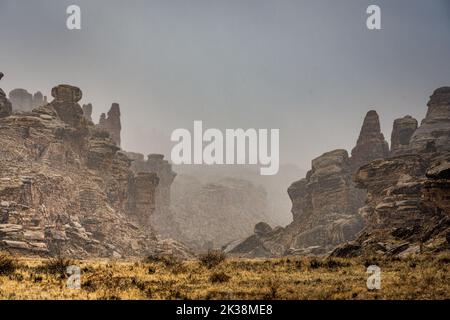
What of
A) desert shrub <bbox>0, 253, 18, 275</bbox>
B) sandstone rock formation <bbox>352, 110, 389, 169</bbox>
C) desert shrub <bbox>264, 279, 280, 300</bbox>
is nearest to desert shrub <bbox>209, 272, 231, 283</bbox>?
desert shrub <bbox>264, 279, 280, 300</bbox>

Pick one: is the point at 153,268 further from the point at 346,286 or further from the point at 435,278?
the point at 435,278

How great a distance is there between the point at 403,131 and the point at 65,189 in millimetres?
89197

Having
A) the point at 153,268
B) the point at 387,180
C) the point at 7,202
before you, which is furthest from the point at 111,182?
the point at 153,268

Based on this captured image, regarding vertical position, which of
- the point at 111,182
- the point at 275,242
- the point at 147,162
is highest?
the point at 147,162

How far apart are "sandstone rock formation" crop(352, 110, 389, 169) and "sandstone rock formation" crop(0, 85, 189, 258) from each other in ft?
196

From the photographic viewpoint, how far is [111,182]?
10844cm

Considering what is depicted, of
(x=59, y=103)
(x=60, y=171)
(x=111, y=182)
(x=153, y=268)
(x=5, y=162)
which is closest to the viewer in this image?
(x=153, y=268)

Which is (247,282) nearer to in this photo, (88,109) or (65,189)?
(65,189)

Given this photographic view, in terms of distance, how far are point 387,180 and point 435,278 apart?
68.6m

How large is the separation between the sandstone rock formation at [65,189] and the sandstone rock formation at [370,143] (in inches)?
2347

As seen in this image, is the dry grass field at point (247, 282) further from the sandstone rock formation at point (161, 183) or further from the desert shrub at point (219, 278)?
the sandstone rock formation at point (161, 183)

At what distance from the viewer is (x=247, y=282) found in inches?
695

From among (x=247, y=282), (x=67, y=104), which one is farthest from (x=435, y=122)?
(x=247, y=282)
